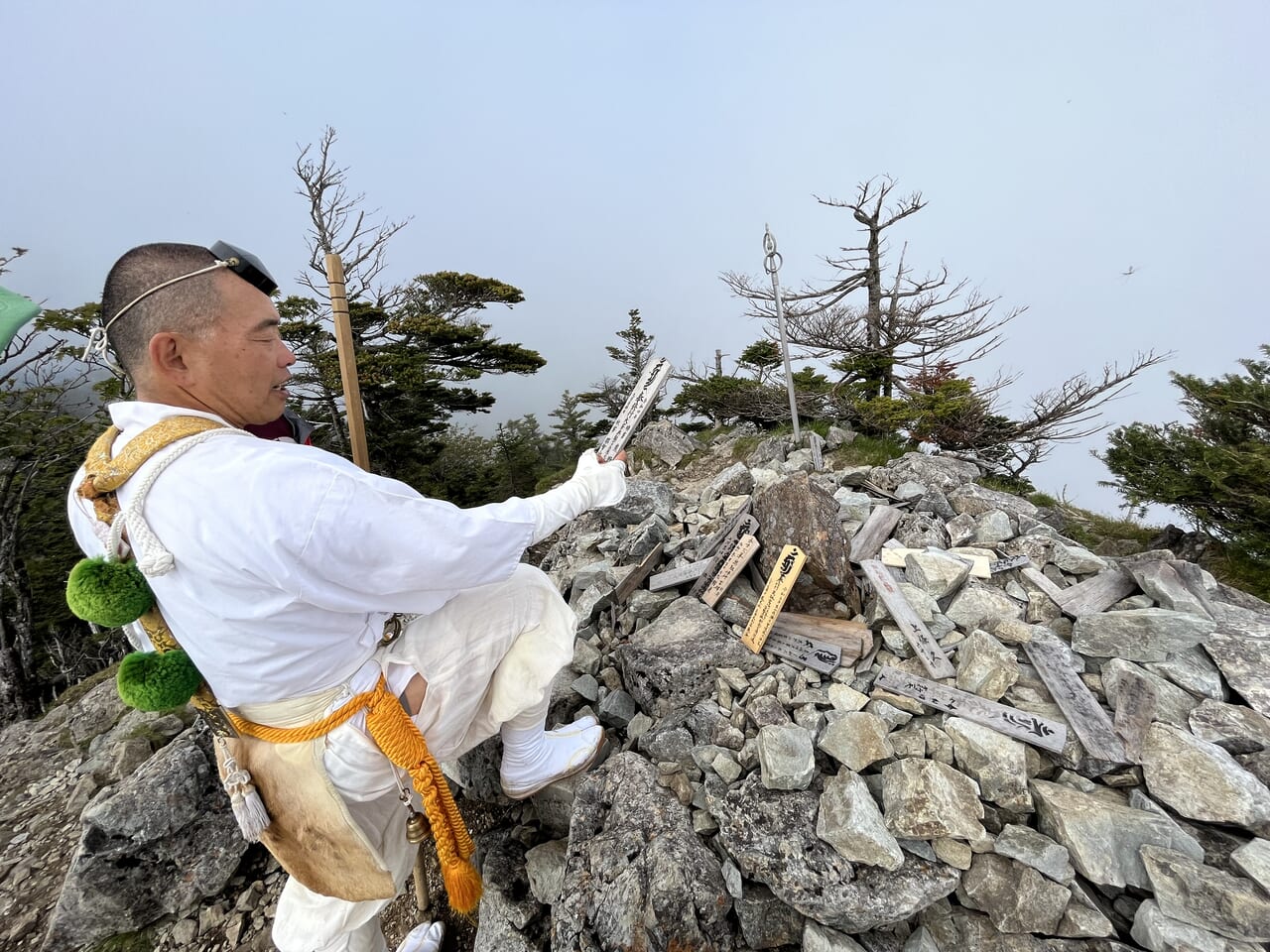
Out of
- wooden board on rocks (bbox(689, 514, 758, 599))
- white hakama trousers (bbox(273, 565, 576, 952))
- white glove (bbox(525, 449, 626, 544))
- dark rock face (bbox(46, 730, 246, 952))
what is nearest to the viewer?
white hakama trousers (bbox(273, 565, 576, 952))

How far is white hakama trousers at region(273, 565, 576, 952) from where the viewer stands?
1961mm

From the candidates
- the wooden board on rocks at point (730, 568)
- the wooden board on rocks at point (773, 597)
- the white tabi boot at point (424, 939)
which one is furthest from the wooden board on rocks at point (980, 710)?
the white tabi boot at point (424, 939)

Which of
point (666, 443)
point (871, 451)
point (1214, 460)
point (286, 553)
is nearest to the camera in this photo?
point (286, 553)

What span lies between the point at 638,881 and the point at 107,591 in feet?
7.58

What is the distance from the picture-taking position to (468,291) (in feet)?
61.3

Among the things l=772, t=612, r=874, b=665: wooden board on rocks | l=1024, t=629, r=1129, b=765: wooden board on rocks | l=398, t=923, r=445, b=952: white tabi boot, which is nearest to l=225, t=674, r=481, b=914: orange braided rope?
l=398, t=923, r=445, b=952: white tabi boot

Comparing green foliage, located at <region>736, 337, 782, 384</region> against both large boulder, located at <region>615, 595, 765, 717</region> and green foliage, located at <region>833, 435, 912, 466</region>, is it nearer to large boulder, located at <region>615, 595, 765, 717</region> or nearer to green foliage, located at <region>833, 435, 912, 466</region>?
green foliage, located at <region>833, 435, 912, 466</region>

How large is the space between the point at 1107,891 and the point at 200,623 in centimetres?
381

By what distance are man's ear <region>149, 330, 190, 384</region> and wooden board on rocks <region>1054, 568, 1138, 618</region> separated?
5022mm

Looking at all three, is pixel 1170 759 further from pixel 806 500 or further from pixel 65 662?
pixel 65 662

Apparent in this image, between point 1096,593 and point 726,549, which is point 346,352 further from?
point 1096,593

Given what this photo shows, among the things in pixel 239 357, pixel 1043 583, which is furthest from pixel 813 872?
pixel 239 357

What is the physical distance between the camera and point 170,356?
1719mm

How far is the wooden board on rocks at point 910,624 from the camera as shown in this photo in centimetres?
293
